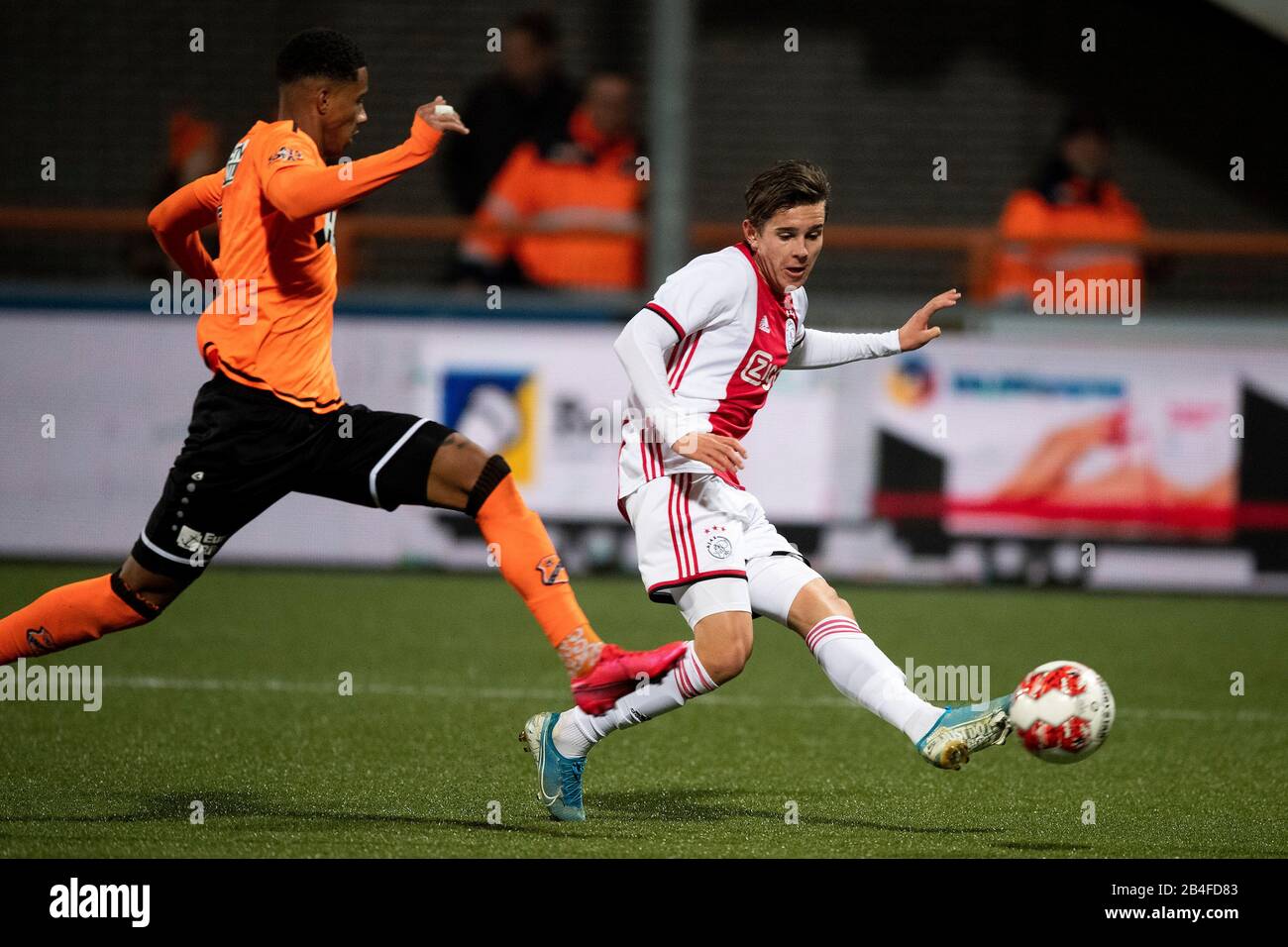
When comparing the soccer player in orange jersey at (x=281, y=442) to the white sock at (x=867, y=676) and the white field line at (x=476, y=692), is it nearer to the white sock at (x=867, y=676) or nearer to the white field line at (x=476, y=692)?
the white sock at (x=867, y=676)

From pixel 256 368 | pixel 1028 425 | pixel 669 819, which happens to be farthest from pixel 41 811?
pixel 1028 425

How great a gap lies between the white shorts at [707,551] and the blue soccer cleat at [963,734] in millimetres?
621

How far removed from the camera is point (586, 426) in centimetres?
1082

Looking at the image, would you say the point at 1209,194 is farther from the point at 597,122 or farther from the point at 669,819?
the point at 669,819

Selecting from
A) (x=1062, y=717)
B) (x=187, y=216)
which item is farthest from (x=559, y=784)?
(x=187, y=216)

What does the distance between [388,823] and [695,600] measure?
99cm

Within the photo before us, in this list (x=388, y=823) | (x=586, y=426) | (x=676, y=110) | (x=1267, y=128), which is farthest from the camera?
(x=1267, y=128)

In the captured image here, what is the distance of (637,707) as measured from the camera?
16.5 feet

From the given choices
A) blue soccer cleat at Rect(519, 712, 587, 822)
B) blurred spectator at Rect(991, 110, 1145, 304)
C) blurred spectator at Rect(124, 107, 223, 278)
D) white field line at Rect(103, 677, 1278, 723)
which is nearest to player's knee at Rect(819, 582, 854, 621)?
blue soccer cleat at Rect(519, 712, 587, 822)

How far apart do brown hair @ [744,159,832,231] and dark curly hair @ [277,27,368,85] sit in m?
1.14

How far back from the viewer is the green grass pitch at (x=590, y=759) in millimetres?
4820

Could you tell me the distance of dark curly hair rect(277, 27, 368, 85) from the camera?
5.15 metres

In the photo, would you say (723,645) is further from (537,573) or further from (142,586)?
(142,586)

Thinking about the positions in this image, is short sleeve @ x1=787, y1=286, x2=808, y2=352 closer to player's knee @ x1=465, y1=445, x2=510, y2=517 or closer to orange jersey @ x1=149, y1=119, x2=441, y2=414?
player's knee @ x1=465, y1=445, x2=510, y2=517
